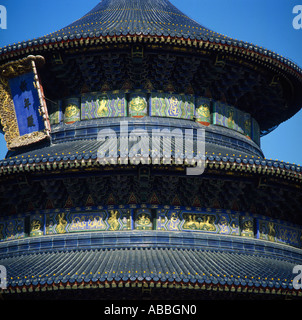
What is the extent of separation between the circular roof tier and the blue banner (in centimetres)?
67

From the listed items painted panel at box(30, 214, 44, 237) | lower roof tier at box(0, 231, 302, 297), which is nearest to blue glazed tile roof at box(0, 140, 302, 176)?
painted panel at box(30, 214, 44, 237)

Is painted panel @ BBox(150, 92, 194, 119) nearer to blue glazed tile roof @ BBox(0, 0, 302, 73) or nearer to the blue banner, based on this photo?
blue glazed tile roof @ BBox(0, 0, 302, 73)

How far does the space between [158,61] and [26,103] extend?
15.5ft

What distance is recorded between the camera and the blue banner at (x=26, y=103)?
72.8 ft

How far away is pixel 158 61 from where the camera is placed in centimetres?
2202

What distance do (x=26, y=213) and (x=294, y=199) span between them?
8.43 metres

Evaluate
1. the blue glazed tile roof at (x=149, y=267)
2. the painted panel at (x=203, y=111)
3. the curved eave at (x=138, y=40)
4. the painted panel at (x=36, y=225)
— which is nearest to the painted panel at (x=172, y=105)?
the painted panel at (x=203, y=111)

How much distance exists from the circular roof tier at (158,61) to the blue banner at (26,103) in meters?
0.67

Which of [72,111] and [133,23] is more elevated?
[133,23]

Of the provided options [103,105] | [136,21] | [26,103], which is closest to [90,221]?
[103,105]

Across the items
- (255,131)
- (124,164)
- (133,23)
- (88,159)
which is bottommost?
(124,164)

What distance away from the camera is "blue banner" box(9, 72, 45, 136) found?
22.2 meters

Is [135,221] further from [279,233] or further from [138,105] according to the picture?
[279,233]
